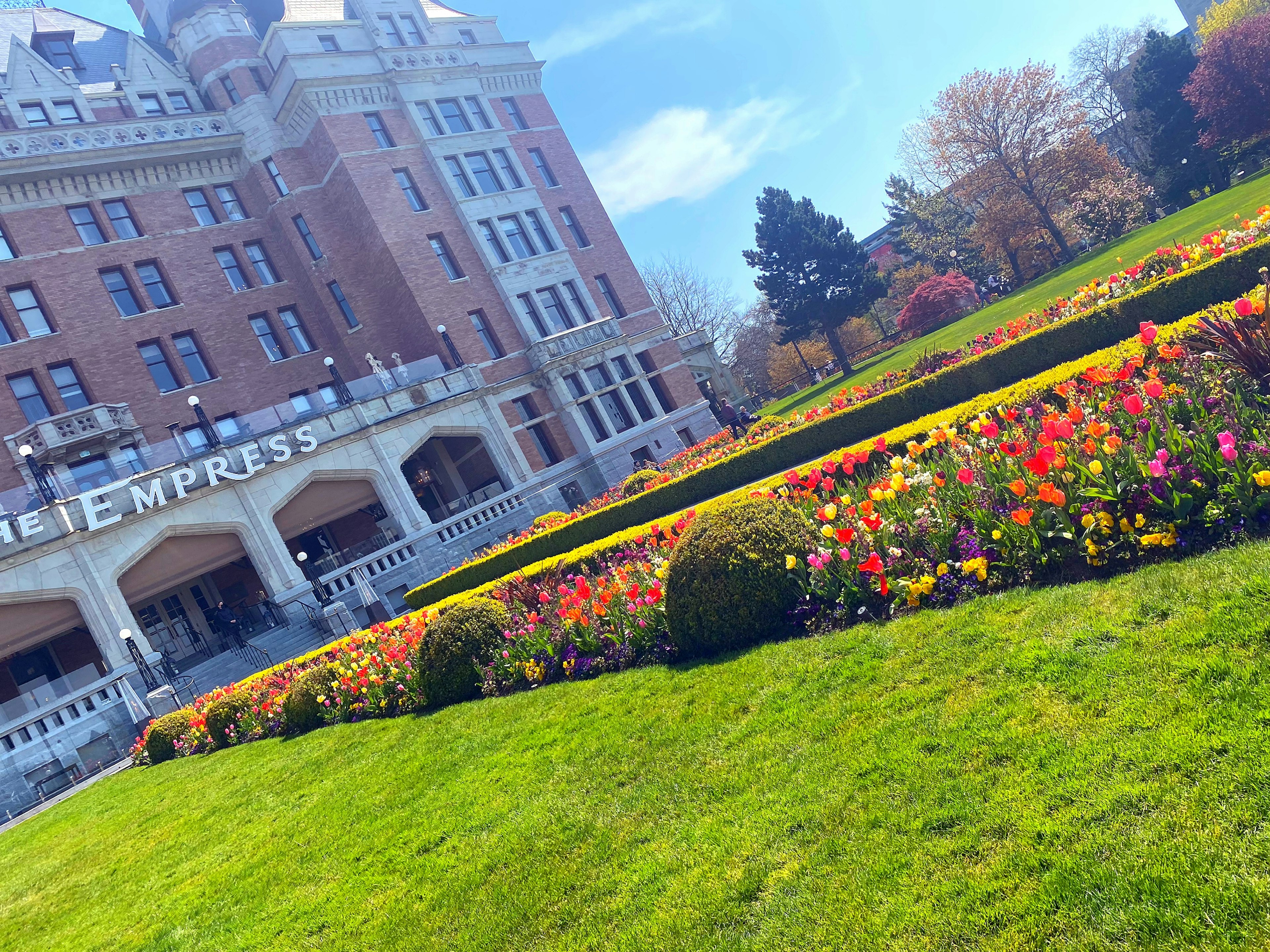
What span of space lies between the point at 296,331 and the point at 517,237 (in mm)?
10628

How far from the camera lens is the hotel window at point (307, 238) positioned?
33531 millimetres

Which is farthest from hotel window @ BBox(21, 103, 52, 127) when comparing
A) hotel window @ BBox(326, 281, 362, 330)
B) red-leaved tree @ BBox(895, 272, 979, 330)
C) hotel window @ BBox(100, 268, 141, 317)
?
red-leaved tree @ BBox(895, 272, 979, 330)

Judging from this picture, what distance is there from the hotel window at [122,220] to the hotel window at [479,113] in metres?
15.0

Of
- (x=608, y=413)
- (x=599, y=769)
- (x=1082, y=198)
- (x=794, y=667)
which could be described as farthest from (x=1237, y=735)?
(x=1082, y=198)

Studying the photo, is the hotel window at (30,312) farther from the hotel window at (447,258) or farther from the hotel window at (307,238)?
the hotel window at (447,258)

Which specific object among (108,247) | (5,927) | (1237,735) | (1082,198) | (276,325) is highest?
(108,247)

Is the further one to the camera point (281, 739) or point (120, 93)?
point (120, 93)

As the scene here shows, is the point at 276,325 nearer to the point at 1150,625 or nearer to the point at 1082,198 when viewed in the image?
the point at 1150,625

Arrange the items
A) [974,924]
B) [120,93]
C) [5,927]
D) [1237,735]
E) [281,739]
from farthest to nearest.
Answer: [120,93] < [281,739] < [5,927] < [1237,735] < [974,924]

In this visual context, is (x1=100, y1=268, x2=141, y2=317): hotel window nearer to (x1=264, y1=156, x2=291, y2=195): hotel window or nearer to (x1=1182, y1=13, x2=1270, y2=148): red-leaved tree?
(x1=264, y1=156, x2=291, y2=195): hotel window

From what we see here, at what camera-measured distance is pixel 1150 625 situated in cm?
462

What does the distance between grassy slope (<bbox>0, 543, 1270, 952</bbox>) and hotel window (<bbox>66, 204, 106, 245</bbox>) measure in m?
29.0

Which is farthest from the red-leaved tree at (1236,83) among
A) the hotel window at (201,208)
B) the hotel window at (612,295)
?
the hotel window at (201,208)

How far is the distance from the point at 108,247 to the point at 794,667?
33438 millimetres
